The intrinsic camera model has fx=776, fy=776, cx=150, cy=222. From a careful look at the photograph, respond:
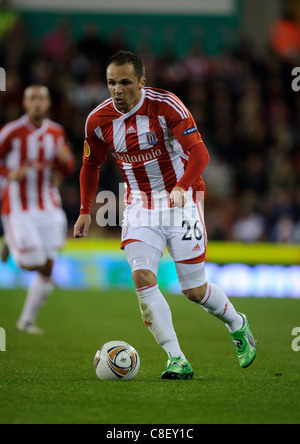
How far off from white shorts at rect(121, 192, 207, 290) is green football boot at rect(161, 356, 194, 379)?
0.54 metres

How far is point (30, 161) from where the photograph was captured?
875 centimetres

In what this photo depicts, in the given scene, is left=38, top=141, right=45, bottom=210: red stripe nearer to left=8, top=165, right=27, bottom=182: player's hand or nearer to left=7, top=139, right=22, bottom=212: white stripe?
left=7, top=139, right=22, bottom=212: white stripe

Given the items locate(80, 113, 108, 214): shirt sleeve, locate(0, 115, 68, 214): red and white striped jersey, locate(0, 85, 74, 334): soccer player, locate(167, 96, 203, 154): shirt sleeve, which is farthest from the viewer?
locate(0, 115, 68, 214): red and white striped jersey

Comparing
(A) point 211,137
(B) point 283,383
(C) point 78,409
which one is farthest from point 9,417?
(A) point 211,137

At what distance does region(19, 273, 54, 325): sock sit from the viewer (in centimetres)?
840

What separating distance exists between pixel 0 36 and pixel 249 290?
7.72m

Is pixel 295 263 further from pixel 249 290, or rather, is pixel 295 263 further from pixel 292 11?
pixel 292 11

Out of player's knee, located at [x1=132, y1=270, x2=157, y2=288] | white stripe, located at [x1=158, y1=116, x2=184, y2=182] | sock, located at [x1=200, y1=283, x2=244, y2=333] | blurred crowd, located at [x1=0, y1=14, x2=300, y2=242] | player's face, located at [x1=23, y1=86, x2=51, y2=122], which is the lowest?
sock, located at [x1=200, y1=283, x2=244, y2=333]

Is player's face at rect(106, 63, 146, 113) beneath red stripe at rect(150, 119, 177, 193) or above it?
above

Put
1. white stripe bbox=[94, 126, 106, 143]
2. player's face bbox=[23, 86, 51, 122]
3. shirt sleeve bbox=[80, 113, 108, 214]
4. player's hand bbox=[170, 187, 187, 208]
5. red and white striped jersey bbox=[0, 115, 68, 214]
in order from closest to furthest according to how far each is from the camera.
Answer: player's hand bbox=[170, 187, 187, 208] < white stripe bbox=[94, 126, 106, 143] < shirt sleeve bbox=[80, 113, 108, 214] < player's face bbox=[23, 86, 51, 122] < red and white striped jersey bbox=[0, 115, 68, 214]

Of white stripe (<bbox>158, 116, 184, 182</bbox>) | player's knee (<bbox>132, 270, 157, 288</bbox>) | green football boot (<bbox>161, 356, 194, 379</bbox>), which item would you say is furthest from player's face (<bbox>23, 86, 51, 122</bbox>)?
green football boot (<bbox>161, 356, 194, 379</bbox>)

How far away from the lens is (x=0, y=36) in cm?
1582

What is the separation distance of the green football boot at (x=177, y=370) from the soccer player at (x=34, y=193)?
346cm

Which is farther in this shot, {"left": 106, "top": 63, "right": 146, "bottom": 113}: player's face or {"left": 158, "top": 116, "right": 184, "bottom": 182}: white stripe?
{"left": 158, "top": 116, "right": 184, "bottom": 182}: white stripe
